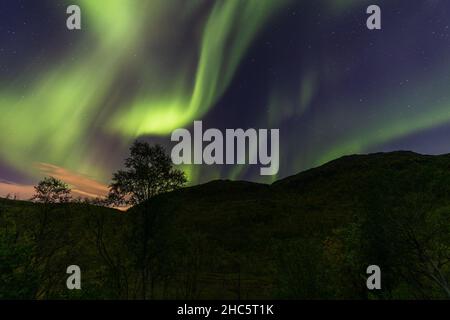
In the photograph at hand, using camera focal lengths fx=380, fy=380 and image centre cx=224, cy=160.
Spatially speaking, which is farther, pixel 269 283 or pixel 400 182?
pixel 269 283

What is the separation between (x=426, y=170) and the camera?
32.3 meters

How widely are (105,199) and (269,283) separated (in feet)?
227

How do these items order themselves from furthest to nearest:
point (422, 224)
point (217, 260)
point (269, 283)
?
point (217, 260) → point (269, 283) → point (422, 224)

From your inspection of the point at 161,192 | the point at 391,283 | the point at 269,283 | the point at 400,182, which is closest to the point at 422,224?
the point at 400,182
